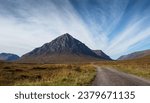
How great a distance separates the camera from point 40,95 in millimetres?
13422

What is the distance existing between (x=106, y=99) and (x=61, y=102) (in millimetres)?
2234

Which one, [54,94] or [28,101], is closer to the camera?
[28,101]

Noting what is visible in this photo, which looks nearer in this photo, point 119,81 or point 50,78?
point 119,81

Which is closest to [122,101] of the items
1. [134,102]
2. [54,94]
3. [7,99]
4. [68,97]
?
[134,102]

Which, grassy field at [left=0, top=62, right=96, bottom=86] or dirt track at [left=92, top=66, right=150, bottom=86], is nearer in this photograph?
dirt track at [left=92, top=66, right=150, bottom=86]

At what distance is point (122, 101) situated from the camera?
1258cm

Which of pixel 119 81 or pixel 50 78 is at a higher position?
pixel 50 78

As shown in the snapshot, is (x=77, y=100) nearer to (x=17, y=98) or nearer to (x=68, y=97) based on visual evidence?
(x=68, y=97)

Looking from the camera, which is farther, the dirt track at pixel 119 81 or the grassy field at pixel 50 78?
the grassy field at pixel 50 78

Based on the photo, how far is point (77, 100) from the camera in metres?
12.6

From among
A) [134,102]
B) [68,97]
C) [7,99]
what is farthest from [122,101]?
[7,99]

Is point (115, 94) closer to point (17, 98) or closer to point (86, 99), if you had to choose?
point (86, 99)

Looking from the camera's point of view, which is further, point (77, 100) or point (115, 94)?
point (115, 94)

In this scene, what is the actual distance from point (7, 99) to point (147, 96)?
7.20 m
